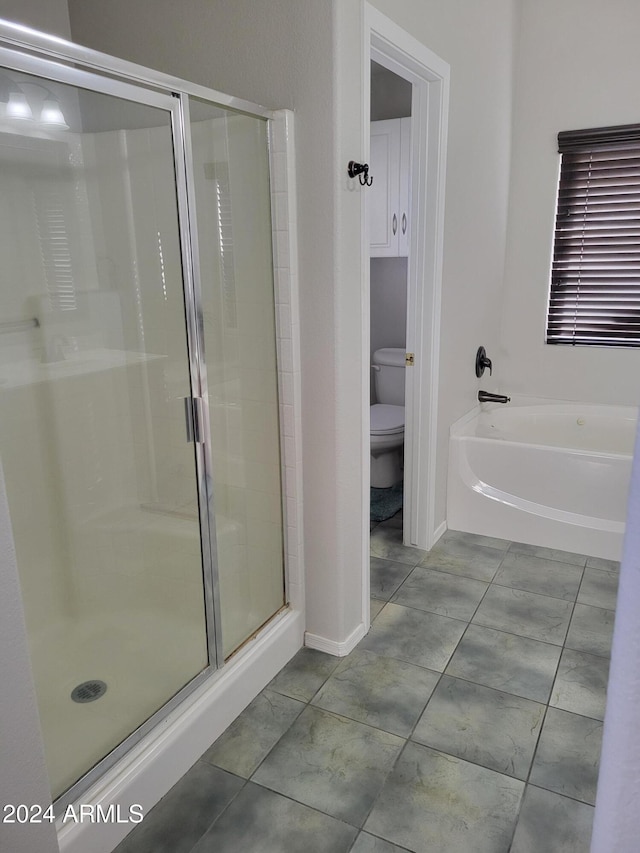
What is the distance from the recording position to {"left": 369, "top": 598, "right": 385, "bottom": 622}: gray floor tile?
256 cm

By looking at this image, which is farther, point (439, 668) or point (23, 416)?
point (439, 668)

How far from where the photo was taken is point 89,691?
172cm

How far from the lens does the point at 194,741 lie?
1.81 meters

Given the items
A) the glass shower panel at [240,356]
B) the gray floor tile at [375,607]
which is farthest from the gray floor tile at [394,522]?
the glass shower panel at [240,356]

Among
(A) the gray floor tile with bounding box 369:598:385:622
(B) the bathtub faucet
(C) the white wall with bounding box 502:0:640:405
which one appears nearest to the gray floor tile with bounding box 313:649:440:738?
(A) the gray floor tile with bounding box 369:598:385:622

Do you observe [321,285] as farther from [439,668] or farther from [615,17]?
[615,17]

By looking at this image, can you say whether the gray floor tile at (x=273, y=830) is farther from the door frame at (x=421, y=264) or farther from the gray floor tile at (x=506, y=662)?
the door frame at (x=421, y=264)

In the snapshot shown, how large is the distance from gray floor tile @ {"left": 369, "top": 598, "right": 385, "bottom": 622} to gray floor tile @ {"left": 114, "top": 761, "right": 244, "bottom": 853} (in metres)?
0.94

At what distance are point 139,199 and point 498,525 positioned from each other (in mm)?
2290

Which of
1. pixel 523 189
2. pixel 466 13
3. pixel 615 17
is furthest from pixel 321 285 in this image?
pixel 615 17

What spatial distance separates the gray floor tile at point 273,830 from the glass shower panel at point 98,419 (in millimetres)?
343

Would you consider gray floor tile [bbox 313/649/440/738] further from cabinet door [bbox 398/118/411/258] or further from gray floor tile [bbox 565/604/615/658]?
cabinet door [bbox 398/118/411/258]

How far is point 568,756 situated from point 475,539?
1410 millimetres

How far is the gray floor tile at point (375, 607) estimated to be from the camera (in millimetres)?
2559
